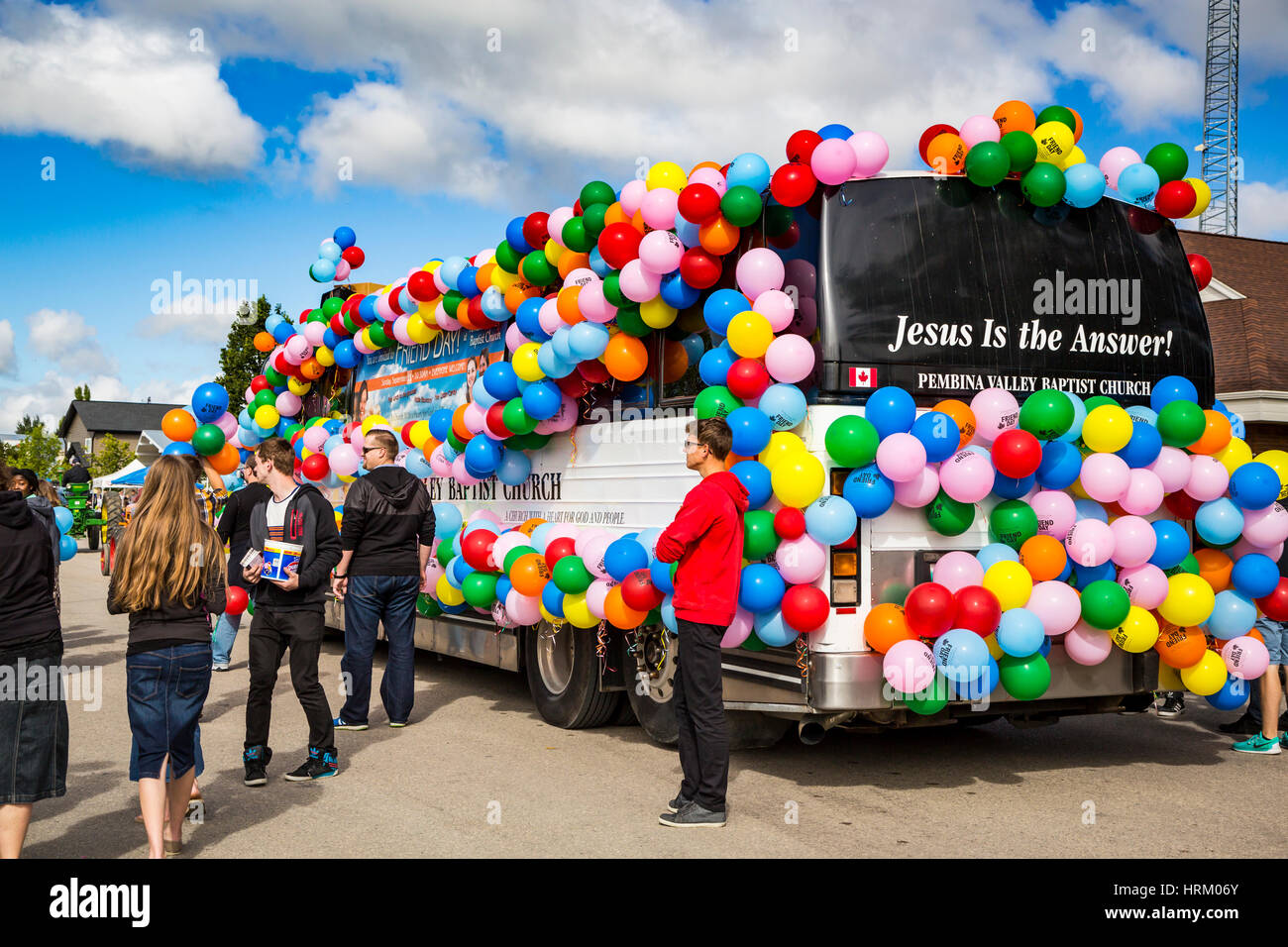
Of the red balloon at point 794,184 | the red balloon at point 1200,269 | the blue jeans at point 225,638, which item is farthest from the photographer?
the blue jeans at point 225,638

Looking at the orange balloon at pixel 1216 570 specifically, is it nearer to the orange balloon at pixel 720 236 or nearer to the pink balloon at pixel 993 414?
the pink balloon at pixel 993 414

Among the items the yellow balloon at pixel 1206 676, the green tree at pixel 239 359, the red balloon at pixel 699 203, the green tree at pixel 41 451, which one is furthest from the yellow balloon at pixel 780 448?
the green tree at pixel 41 451

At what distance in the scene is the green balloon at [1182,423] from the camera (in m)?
6.10

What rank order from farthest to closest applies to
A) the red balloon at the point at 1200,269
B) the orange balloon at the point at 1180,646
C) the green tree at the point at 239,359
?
the green tree at the point at 239,359
the red balloon at the point at 1200,269
the orange balloon at the point at 1180,646

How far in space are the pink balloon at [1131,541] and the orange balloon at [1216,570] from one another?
68cm

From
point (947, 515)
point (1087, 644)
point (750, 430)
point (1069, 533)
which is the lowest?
point (1087, 644)

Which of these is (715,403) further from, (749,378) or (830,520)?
(830,520)

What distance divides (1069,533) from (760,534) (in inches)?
63.0

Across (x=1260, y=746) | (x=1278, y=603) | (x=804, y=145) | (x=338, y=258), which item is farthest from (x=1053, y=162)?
(x=338, y=258)

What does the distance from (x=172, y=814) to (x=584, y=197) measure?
13.5 ft

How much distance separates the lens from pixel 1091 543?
5859 mm

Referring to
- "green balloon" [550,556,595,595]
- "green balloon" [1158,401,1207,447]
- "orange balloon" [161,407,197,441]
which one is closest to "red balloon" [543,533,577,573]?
"green balloon" [550,556,595,595]

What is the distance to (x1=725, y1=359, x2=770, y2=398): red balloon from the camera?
5738mm

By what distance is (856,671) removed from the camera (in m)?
5.59
